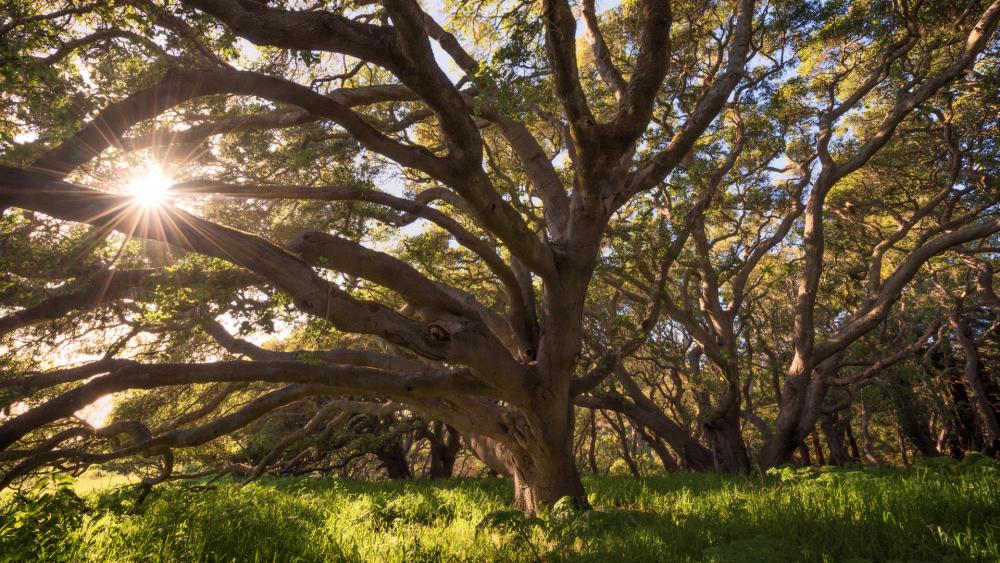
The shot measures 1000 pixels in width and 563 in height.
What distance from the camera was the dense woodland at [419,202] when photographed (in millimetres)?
4379

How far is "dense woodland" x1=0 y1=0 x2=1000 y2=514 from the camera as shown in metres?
4.38

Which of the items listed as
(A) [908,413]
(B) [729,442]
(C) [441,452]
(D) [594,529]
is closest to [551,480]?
(D) [594,529]

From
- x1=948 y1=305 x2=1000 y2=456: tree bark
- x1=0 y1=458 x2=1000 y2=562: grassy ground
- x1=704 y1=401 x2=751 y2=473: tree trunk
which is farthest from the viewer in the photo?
x1=948 y1=305 x2=1000 y2=456: tree bark

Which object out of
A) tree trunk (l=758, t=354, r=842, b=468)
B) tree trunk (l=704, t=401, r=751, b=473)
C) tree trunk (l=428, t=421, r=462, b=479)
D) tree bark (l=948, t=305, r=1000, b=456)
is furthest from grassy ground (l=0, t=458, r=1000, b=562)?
tree trunk (l=428, t=421, r=462, b=479)

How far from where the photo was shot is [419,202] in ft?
22.4

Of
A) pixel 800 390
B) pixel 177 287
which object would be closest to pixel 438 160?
pixel 177 287

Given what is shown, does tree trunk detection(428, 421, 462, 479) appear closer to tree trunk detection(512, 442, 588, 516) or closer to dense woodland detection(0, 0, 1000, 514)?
dense woodland detection(0, 0, 1000, 514)

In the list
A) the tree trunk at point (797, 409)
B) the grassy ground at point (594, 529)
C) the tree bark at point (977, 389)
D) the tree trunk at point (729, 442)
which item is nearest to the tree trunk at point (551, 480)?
the grassy ground at point (594, 529)

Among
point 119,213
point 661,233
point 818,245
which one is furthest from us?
point 818,245

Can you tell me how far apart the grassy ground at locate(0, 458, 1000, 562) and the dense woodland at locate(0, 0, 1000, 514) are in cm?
62

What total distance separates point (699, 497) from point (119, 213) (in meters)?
7.22

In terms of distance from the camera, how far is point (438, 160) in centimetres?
473

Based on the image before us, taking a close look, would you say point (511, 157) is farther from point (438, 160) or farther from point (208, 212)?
point (438, 160)

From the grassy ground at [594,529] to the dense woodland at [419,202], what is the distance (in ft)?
2.03
